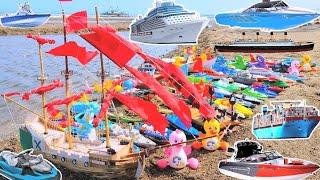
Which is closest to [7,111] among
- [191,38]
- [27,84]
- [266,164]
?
[27,84]

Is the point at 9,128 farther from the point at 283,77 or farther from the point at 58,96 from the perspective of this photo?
the point at 283,77

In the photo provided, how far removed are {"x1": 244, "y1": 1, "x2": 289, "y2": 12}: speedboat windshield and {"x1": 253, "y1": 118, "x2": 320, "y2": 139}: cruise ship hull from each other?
3078 millimetres

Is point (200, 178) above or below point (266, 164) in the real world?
below

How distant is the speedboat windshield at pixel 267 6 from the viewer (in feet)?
21.0

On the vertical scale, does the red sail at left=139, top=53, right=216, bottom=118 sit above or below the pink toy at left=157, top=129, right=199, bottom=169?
above

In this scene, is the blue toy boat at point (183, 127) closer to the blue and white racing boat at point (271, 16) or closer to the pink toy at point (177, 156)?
the pink toy at point (177, 156)

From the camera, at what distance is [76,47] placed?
9289mm

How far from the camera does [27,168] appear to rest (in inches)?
443

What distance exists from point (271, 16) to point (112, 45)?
7.40 feet

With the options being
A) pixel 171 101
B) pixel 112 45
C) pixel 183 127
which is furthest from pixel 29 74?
pixel 171 101

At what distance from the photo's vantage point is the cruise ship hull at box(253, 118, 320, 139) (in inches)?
344

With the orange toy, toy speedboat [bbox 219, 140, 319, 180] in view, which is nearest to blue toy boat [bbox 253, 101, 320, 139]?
toy speedboat [bbox 219, 140, 319, 180]

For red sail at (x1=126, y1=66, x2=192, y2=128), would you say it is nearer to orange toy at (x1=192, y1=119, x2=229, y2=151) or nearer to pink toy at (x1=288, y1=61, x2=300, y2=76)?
orange toy at (x1=192, y1=119, x2=229, y2=151)

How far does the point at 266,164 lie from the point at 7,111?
17821 millimetres
